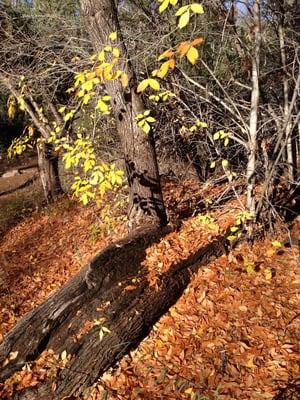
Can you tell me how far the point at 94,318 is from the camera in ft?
14.1

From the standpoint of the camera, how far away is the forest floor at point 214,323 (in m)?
3.62

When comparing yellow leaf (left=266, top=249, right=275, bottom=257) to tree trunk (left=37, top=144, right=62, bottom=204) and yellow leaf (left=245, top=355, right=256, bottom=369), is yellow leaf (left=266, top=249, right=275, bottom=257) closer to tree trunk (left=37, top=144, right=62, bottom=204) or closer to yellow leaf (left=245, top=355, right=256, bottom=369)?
yellow leaf (left=245, top=355, right=256, bottom=369)

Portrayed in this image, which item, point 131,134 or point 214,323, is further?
point 131,134

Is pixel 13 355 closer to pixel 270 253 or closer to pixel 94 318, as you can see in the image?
pixel 94 318

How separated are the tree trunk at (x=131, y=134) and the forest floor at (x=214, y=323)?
0.56 m

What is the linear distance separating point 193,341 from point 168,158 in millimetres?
4803

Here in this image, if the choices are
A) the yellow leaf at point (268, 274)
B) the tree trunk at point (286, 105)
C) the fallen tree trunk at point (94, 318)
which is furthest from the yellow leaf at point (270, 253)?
the tree trunk at point (286, 105)

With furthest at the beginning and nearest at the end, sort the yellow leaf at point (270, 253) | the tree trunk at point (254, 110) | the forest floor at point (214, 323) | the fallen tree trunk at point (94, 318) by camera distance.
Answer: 1. the yellow leaf at point (270, 253)
2. the tree trunk at point (254, 110)
3. the fallen tree trunk at point (94, 318)
4. the forest floor at point (214, 323)

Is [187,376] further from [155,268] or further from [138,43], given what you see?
[138,43]

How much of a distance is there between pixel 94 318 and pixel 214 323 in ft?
4.64

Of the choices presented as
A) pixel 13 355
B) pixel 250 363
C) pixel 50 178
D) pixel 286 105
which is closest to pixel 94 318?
pixel 13 355

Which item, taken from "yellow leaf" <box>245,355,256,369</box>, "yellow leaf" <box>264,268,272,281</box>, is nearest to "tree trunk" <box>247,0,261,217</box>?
"yellow leaf" <box>264,268,272,281</box>

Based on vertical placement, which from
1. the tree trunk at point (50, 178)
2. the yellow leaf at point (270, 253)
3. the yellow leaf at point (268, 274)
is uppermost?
the tree trunk at point (50, 178)

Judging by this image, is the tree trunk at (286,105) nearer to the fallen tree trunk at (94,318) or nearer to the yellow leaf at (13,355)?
the fallen tree trunk at (94,318)
